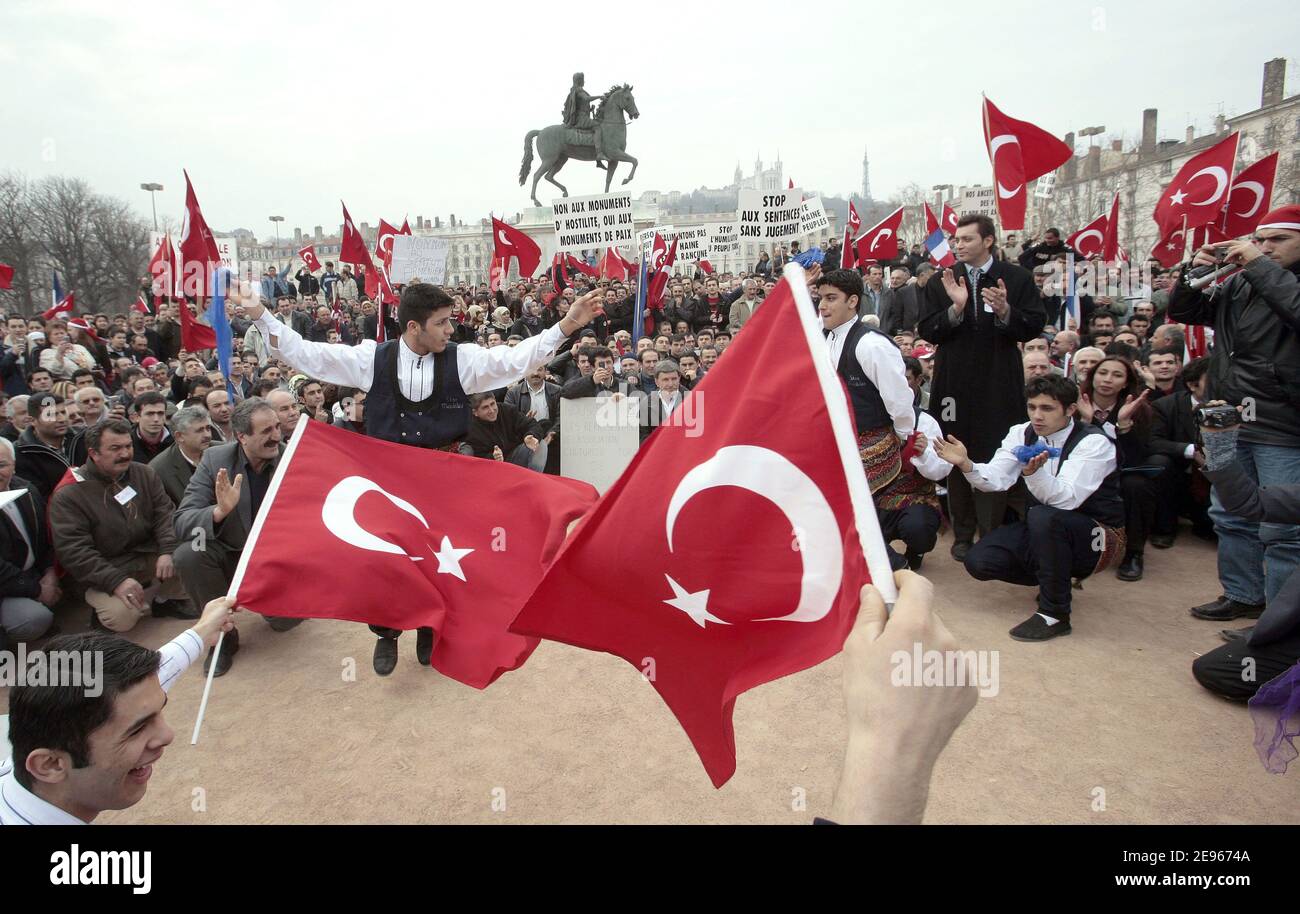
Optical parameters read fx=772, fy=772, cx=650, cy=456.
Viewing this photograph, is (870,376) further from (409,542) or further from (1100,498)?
(409,542)

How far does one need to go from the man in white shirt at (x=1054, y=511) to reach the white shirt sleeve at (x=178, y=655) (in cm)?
380

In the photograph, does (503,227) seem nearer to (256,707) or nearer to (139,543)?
(139,543)

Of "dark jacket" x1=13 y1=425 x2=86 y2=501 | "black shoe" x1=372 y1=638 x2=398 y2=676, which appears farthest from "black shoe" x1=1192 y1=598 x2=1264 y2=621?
"dark jacket" x1=13 y1=425 x2=86 y2=501

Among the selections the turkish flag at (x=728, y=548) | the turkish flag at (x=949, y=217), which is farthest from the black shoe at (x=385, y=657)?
the turkish flag at (x=949, y=217)

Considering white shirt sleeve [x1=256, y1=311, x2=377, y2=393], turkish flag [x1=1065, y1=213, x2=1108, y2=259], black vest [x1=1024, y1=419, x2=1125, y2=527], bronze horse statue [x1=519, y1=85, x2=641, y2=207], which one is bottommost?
black vest [x1=1024, y1=419, x2=1125, y2=527]

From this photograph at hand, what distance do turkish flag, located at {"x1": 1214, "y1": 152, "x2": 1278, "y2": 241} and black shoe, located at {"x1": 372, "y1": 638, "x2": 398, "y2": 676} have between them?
7.97 metres

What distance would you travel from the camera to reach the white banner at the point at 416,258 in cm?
1141

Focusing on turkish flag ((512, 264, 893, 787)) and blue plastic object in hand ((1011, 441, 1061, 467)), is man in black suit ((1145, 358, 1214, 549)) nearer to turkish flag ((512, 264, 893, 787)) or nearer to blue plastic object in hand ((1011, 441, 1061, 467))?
blue plastic object in hand ((1011, 441, 1061, 467))

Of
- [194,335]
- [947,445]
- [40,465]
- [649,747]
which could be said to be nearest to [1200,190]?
[947,445]

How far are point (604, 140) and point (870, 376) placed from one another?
70.0ft

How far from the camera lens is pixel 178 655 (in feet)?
8.02

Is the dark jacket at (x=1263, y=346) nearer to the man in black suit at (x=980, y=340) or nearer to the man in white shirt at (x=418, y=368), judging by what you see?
the man in black suit at (x=980, y=340)

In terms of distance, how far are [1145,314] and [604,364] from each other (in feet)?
21.7

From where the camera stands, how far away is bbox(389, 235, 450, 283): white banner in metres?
11.4
